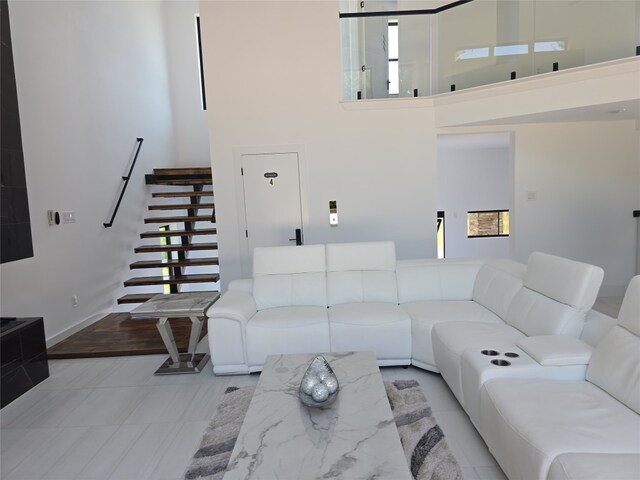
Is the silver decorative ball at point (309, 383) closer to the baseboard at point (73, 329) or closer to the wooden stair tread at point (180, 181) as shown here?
the baseboard at point (73, 329)

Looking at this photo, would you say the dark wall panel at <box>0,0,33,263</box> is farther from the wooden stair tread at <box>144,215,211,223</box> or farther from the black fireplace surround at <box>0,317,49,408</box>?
the wooden stair tread at <box>144,215,211,223</box>

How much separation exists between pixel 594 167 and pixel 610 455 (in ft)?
15.8

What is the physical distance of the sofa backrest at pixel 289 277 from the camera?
12.5ft

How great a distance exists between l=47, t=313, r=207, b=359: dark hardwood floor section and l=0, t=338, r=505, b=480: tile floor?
23 cm

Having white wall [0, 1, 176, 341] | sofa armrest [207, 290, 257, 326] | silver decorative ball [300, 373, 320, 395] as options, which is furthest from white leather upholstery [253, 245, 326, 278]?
white wall [0, 1, 176, 341]

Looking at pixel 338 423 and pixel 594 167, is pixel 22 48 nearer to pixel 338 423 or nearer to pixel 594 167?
pixel 338 423

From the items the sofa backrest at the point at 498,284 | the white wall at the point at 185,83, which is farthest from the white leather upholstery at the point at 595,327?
the white wall at the point at 185,83

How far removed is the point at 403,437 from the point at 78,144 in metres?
4.70

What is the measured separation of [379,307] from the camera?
11.7ft

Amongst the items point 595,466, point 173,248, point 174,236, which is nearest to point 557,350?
point 595,466

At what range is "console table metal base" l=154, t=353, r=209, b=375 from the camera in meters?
3.51

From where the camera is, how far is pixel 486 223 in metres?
8.95

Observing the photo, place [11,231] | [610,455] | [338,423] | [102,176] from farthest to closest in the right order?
[102,176] < [11,231] < [338,423] < [610,455]

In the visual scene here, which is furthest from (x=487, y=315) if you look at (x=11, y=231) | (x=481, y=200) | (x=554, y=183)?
(x=481, y=200)
